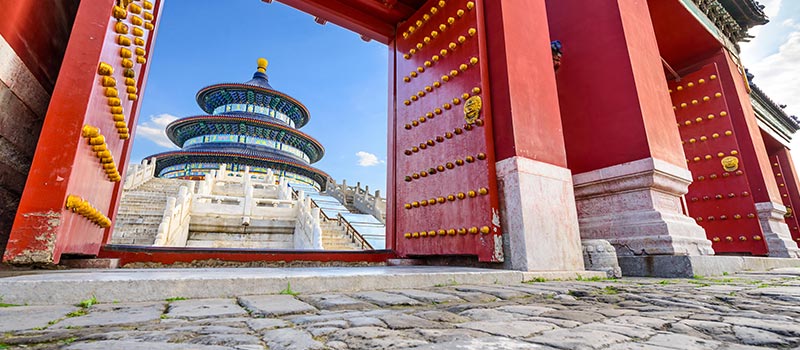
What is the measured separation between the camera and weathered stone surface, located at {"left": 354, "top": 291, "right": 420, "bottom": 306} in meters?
1.33

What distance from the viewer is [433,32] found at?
12.6ft

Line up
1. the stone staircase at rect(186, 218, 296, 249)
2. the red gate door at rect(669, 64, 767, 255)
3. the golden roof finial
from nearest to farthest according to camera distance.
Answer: the red gate door at rect(669, 64, 767, 255)
the stone staircase at rect(186, 218, 296, 249)
the golden roof finial

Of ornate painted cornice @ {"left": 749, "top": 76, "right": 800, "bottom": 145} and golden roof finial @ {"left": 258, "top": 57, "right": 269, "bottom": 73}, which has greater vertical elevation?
golden roof finial @ {"left": 258, "top": 57, "right": 269, "bottom": 73}

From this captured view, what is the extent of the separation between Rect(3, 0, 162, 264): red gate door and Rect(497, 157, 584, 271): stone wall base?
252 cm

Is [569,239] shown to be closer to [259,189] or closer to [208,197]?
[208,197]

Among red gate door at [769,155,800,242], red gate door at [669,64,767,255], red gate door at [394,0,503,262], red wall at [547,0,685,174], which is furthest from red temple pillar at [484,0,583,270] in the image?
red gate door at [769,155,800,242]

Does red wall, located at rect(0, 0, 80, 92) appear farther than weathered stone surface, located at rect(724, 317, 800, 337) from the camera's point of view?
Yes

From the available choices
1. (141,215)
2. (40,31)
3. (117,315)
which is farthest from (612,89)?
(141,215)

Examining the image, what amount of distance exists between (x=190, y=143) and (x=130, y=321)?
32.5m

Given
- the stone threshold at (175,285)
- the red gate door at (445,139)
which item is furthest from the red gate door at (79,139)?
the red gate door at (445,139)

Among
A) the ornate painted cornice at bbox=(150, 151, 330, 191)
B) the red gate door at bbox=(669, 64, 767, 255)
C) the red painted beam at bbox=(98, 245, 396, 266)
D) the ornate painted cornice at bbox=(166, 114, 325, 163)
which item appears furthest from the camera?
the ornate painted cornice at bbox=(166, 114, 325, 163)

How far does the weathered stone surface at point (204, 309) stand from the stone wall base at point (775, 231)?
640 centimetres

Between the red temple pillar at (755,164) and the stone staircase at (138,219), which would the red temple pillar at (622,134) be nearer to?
the red temple pillar at (755,164)

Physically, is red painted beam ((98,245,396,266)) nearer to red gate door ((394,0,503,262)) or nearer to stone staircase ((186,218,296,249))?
red gate door ((394,0,503,262))
